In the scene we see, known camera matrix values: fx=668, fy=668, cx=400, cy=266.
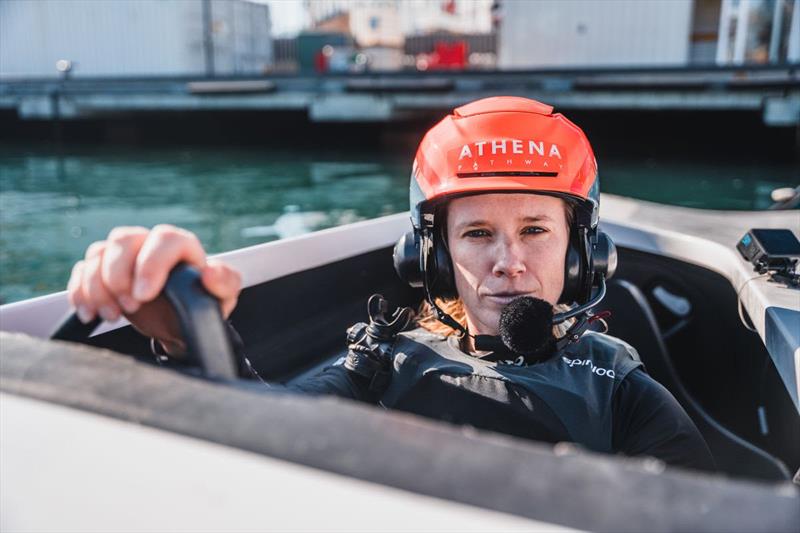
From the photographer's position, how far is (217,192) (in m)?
9.98

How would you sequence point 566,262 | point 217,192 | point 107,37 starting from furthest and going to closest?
point 107,37 → point 217,192 → point 566,262

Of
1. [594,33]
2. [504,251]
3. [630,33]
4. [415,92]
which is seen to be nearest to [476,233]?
[504,251]

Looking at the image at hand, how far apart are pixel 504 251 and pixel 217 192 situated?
900 centimetres

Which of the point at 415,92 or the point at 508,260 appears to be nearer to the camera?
the point at 508,260

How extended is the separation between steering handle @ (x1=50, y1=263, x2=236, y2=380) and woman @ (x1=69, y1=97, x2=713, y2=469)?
0.69 m

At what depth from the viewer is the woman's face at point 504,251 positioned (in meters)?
1.57

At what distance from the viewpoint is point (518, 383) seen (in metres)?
1.49

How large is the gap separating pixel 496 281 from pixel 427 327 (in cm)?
31

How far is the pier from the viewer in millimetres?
12062

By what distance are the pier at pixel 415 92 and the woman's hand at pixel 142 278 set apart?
1254 centimetres

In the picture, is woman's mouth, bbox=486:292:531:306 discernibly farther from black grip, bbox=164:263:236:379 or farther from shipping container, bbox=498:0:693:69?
shipping container, bbox=498:0:693:69

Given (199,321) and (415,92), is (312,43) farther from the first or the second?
(199,321)

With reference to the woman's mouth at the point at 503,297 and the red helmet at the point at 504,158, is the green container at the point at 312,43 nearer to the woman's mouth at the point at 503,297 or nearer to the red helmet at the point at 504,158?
the red helmet at the point at 504,158

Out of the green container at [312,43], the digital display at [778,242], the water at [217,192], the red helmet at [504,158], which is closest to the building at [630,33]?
the water at [217,192]
